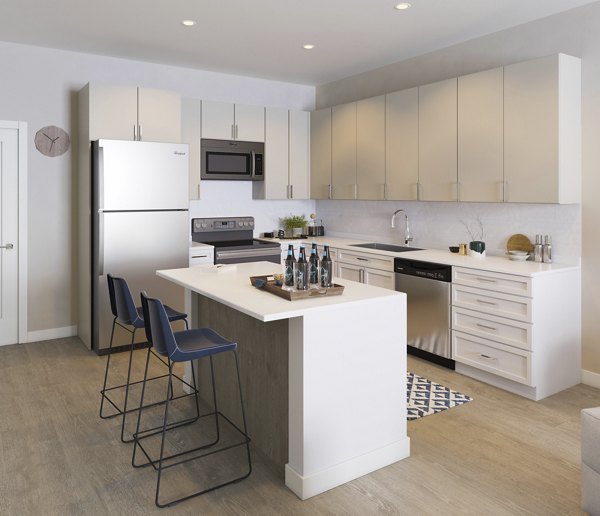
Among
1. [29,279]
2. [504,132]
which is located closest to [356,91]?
[504,132]

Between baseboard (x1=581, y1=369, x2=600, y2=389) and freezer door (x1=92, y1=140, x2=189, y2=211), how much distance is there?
358 centimetres

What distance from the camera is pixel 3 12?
156 inches

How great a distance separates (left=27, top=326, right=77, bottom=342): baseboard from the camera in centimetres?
507

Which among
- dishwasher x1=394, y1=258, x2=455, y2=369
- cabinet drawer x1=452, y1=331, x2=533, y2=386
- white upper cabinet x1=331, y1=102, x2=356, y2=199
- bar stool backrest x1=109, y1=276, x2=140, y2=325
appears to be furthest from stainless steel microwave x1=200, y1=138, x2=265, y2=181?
cabinet drawer x1=452, y1=331, x2=533, y2=386

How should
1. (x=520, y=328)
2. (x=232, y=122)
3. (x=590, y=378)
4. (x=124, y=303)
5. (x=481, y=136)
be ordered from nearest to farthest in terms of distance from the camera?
(x=124, y=303), (x=520, y=328), (x=590, y=378), (x=481, y=136), (x=232, y=122)

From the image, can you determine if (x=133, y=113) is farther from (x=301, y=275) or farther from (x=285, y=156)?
(x=301, y=275)

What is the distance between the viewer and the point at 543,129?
148 inches

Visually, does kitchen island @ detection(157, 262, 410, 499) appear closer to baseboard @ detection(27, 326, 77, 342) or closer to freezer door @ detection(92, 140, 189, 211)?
freezer door @ detection(92, 140, 189, 211)

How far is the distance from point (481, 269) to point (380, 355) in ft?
5.12

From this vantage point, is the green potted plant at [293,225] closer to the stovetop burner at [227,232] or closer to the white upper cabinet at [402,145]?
the stovetop burner at [227,232]

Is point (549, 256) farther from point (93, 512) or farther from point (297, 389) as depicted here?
point (93, 512)

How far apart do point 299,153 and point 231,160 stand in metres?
0.86

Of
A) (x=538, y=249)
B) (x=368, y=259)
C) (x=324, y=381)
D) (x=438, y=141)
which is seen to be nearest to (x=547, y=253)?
(x=538, y=249)

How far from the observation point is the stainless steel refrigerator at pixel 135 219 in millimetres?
4621
